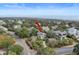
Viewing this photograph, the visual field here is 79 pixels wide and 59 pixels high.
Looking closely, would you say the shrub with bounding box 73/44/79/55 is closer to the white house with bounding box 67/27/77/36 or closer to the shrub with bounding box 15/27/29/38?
the white house with bounding box 67/27/77/36

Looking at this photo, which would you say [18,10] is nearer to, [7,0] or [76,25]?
[7,0]

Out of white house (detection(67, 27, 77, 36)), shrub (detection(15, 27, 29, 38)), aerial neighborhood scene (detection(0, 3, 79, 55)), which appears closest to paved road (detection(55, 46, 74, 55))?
aerial neighborhood scene (detection(0, 3, 79, 55))

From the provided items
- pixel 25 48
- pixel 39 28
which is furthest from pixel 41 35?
pixel 25 48

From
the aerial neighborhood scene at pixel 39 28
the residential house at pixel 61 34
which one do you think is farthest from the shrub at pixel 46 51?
the residential house at pixel 61 34

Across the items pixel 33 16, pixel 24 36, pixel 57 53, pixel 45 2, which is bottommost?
pixel 57 53

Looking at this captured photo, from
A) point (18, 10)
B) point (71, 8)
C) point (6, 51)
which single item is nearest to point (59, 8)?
point (71, 8)

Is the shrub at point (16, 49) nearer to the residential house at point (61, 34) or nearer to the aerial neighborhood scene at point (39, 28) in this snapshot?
the aerial neighborhood scene at point (39, 28)

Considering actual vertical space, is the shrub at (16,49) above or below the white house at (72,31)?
below

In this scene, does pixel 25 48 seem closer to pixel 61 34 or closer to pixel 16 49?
pixel 16 49
